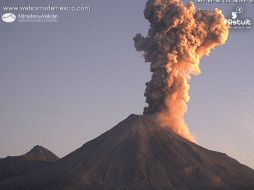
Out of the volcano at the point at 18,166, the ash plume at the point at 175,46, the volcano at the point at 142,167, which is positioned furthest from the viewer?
the volcano at the point at 18,166

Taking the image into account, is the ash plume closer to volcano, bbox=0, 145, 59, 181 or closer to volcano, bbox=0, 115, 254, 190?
volcano, bbox=0, 115, 254, 190

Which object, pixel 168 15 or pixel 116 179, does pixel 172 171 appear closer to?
pixel 116 179

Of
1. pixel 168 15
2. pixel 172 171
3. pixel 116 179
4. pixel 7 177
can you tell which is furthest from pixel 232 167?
pixel 7 177

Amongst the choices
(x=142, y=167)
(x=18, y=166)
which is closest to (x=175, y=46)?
(x=142, y=167)

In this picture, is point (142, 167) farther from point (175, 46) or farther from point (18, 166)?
point (18, 166)

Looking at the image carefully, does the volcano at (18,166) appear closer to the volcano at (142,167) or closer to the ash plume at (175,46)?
the volcano at (142,167)

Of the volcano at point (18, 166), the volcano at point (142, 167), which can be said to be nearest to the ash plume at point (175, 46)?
the volcano at point (142, 167)
